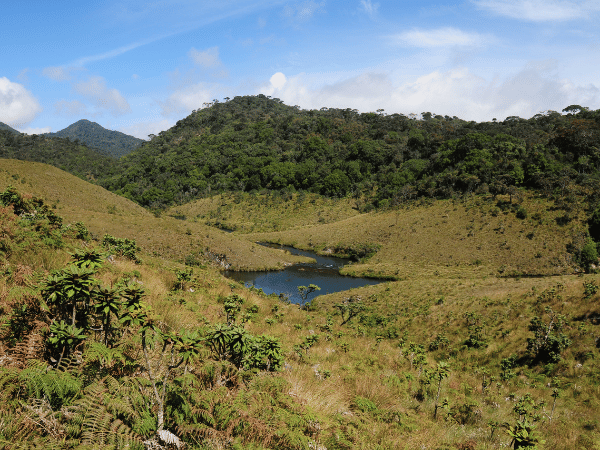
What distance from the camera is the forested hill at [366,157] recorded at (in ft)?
211

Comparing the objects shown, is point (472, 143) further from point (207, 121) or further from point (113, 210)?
point (207, 121)

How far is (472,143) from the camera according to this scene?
74812 millimetres

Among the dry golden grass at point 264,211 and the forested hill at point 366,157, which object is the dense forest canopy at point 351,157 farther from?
the dry golden grass at point 264,211

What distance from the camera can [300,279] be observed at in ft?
148

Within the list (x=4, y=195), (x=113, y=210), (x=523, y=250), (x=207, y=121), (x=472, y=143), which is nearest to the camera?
(x=4, y=195)

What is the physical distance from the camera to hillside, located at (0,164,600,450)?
4473 millimetres

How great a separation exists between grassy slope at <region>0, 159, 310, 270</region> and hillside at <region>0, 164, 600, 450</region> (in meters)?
23.1

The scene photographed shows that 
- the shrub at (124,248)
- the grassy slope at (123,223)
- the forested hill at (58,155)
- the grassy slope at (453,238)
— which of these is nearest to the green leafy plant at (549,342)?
the shrub at (124,248)

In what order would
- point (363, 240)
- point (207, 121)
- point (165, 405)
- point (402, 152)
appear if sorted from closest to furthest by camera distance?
point (165, 405), point (363, 240), point (402, 152), point (207, 121)

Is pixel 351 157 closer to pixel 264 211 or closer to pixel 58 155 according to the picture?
pixel 264 211

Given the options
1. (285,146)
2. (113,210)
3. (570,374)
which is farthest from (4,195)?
(285,146)

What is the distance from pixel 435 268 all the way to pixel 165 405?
1915 inches

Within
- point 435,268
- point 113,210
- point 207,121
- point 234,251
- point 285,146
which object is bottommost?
point 435,268

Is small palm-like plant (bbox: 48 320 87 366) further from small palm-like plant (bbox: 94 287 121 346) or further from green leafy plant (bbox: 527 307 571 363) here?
green leafy plant (bbox: 527 307 571 363)
